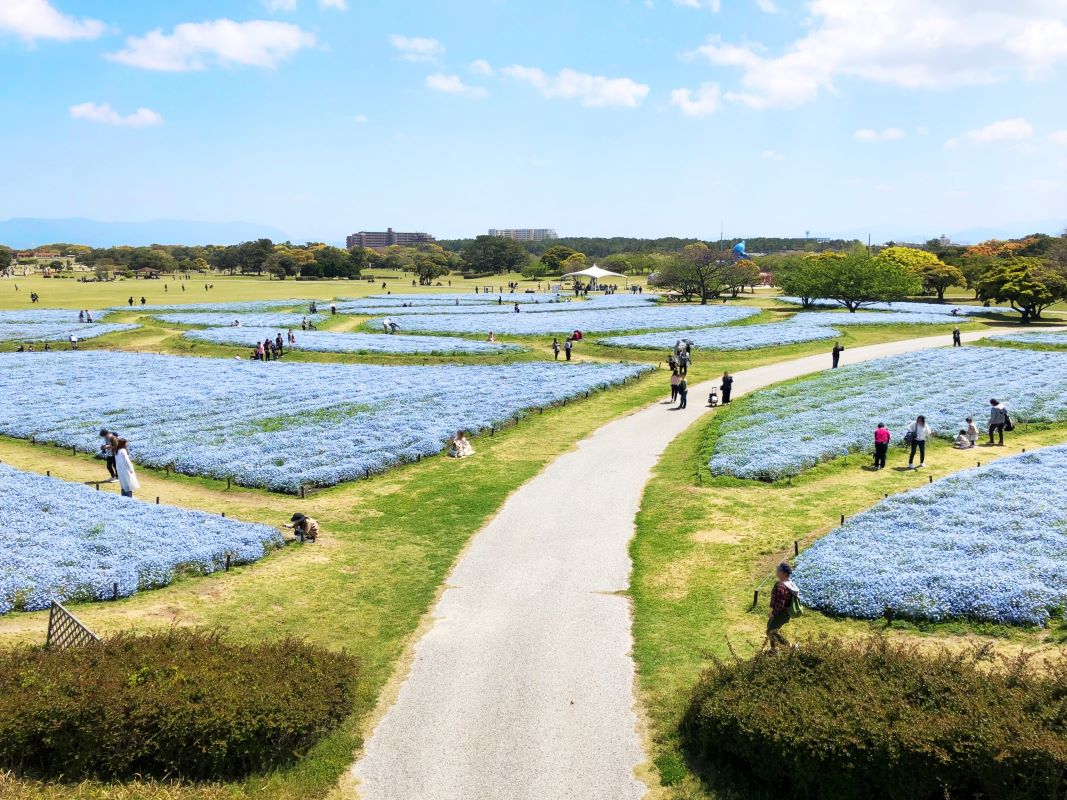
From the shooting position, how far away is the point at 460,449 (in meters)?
32.2

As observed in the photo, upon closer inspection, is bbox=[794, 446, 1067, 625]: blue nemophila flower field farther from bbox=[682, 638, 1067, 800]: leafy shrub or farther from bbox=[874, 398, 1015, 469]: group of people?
bbox=[682, 638, 1067, 800]: leafy shrub

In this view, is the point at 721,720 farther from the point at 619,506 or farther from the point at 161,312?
the point at 161,312

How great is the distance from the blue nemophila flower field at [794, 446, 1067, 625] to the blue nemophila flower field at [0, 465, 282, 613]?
15.2 metres

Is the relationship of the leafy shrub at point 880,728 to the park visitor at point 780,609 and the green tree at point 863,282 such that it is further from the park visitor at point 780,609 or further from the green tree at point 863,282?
the green tree at point 863,282

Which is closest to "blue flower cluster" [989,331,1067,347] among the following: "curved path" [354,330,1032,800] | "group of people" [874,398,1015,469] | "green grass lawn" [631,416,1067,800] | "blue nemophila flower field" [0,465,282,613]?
"green grass lawn" [631,416,1067,800]

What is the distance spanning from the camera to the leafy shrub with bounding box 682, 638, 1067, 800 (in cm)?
978

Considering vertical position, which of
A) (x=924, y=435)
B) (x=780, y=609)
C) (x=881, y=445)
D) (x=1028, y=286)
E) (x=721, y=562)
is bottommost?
(x=721, y=562)

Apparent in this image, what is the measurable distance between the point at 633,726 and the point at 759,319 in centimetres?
7253

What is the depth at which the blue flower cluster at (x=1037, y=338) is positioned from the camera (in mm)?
58375

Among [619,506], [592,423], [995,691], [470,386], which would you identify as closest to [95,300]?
[470,386]

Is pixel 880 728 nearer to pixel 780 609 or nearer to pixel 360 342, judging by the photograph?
pixel 780 609

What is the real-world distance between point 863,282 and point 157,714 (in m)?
88.6

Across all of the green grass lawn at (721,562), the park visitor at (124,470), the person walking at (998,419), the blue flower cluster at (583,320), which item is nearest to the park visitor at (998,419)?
the person walking at (998,419)

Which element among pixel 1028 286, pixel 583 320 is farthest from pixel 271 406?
pixel 1028 286
